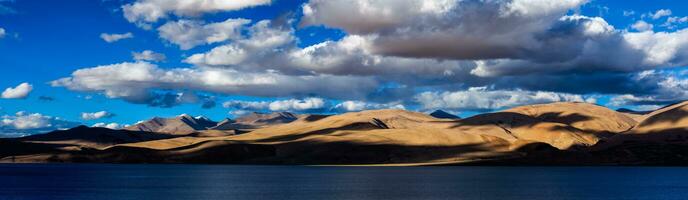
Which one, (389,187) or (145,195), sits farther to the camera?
(389,187)

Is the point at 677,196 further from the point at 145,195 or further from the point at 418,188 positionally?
the point at 145,195

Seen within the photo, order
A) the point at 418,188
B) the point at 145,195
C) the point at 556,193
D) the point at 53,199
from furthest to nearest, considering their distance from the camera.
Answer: the point at 418,188 → the point at 556,193 → the point at 145,195 → the point at 53,199

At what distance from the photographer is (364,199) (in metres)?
126

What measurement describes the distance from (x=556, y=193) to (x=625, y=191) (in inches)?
694

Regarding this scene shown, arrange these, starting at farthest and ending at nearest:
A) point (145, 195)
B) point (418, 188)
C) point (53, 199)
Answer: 1. point (418, 188)
2. point (145, 195)
3. point (53, 199)

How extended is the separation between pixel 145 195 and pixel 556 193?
74.8 meters

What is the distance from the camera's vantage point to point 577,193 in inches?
5723

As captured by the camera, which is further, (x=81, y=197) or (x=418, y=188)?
(x=418, y=188)

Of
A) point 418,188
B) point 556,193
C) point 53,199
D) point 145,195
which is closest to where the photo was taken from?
point 53,199

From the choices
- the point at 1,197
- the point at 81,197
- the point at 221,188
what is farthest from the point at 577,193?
the point at 1,197

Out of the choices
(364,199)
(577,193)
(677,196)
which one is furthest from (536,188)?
(364,199)

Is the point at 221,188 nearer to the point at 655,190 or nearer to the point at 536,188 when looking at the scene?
the point at 536,188

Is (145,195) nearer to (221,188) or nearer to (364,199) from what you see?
(221,188)

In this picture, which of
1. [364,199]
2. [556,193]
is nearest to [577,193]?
[556,193]
